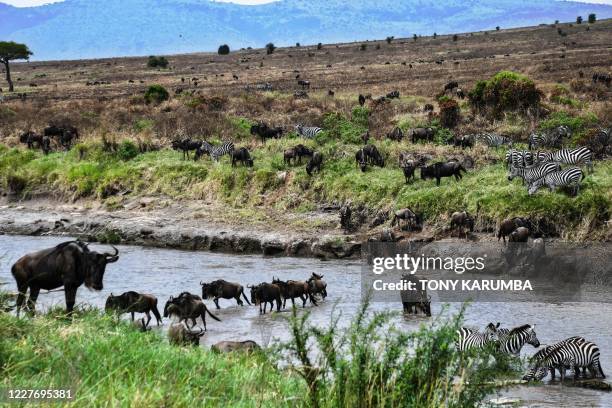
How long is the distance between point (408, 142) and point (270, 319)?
529 inches

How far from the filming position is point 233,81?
217ft

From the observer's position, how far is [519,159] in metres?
24.1

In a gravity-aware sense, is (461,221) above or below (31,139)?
below

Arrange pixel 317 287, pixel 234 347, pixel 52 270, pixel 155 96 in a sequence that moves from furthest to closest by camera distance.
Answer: pixel 155 96
pixel 317 287
pixel 52 270
pixel 234 347

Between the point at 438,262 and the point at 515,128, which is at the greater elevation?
the point at 515,128

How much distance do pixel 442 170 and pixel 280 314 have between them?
882 centimetres

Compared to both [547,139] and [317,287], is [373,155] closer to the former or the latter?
[547,139]

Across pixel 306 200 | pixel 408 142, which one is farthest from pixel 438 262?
pixel 408 142

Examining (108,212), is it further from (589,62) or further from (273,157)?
(589,62)

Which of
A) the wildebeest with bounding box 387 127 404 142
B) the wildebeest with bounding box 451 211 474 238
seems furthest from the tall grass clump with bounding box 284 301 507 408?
the wildebeest with bounding box 387 127 404 142

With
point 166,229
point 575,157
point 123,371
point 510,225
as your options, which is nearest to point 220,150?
point 166,229

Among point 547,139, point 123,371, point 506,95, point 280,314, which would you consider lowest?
point 280,314

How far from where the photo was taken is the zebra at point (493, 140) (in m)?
27.8

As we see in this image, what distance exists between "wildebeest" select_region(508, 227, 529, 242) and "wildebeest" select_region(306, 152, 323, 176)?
8.27m
